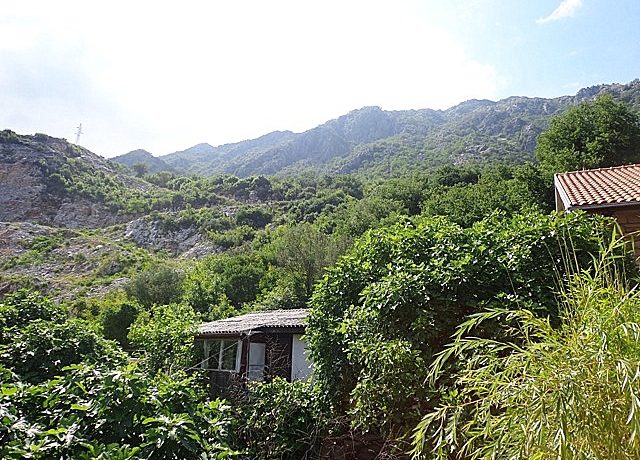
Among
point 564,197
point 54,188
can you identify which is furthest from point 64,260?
point 564,197

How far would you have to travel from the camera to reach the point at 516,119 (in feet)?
219

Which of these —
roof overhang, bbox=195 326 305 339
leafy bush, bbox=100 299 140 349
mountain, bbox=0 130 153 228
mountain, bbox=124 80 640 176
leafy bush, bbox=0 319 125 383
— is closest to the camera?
leafy bush, bbox=0 319 125 383

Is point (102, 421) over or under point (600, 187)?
under

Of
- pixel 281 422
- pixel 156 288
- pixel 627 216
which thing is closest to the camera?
pixel 281 422

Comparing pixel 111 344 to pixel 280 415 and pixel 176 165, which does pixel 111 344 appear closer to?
pixel 280 415

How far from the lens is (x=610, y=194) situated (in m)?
8.42

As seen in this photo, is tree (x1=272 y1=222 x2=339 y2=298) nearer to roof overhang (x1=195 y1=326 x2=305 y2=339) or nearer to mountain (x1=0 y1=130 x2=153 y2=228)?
roof overhang (x1=195 y1=326 x2=305 y2=339)

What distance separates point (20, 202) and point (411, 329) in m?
57.3

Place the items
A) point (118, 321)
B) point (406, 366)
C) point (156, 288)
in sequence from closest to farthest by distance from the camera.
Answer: point (406, 366), point (118, 321), point (156, 288)

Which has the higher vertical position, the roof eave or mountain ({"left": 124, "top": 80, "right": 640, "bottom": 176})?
mountain ({"left": 124, "top": 80, "right": 640, "bottom": 176})

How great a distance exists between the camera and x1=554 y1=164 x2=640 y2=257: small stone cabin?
792 cm

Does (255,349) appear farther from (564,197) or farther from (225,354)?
(564,197)

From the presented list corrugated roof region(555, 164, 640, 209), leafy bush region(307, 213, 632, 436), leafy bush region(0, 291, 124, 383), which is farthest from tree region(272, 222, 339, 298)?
leafy bush region(307, 213, 632, 436)

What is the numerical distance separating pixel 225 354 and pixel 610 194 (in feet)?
35.9
